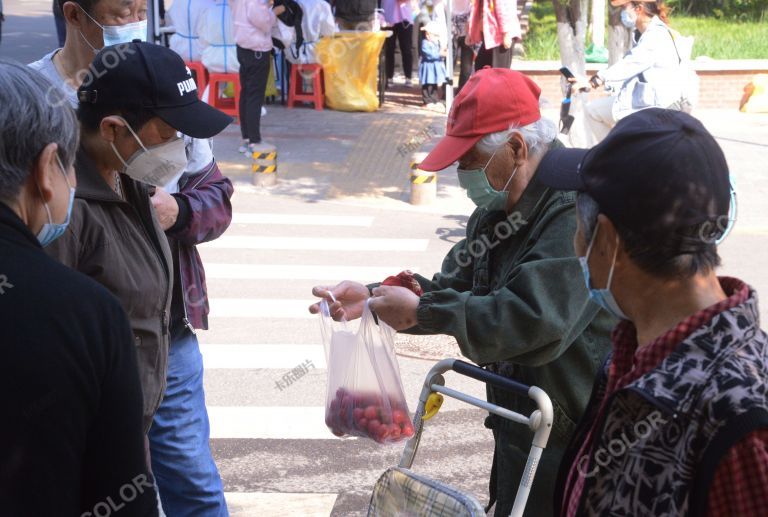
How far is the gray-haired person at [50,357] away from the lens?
188cm

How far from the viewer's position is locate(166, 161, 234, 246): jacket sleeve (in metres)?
3.63

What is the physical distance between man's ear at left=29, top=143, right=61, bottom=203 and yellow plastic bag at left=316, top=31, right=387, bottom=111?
13.9 metres

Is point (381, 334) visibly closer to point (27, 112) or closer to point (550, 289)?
point (550, 289)

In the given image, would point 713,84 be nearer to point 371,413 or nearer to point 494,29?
point 494,29

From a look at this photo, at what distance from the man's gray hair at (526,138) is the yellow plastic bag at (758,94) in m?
14.0

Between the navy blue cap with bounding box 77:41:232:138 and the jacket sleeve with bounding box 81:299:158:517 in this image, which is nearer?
the jacket sleeve with bounding box 81:299:158:517

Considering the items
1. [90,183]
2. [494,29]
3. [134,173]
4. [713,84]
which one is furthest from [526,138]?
[713,84]

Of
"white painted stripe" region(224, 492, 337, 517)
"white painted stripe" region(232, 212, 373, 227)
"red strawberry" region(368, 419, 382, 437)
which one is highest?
"red strawberry" region(368, 419, 382, 437)

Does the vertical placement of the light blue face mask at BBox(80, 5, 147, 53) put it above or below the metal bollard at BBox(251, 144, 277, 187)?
above

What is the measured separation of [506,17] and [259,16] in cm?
349

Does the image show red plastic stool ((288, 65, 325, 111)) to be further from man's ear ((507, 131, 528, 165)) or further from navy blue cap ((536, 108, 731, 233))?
navy blue cap ((536, 108, 731, 233))

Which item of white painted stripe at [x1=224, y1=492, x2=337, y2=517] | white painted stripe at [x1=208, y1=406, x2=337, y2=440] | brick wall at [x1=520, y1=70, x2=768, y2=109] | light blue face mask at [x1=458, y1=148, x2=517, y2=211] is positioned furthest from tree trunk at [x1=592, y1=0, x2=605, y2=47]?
light blue face mask at [x1=458, y1=148, x2=517, y2=211]

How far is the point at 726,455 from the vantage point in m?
1.75

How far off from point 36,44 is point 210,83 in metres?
11.0
